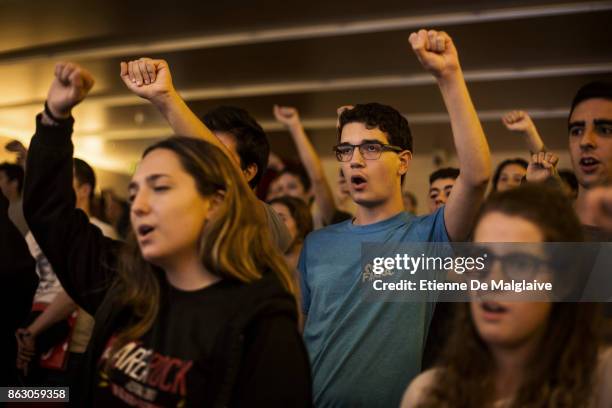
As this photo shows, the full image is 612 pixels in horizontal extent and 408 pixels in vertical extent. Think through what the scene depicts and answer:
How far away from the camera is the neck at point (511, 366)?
1.32 m

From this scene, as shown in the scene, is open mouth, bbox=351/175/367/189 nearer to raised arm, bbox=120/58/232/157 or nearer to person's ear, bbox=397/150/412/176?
person's ear, bbox=397/150/412/176

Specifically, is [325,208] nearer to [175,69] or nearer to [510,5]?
[510,5]

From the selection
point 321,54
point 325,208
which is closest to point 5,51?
point 321,54

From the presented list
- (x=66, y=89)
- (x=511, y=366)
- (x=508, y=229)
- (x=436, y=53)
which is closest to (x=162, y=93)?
(x=66, y=89)

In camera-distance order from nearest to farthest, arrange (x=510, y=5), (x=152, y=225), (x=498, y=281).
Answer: (x=498, y=281)
(x=152, y=225)
(x=510, y=5)

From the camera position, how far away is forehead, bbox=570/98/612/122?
224cm

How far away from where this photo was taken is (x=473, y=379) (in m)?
1.34

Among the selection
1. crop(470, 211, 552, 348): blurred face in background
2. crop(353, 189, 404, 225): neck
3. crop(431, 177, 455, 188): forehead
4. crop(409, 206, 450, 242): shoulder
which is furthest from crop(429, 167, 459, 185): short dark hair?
crop(470, 211, 552, 348): blurred face in background

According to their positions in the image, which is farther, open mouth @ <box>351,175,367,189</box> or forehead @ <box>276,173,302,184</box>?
forehead @ <box>276,173,302,184</box>

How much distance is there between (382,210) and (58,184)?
3.20 ft

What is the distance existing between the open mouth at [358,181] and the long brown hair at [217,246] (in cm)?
57

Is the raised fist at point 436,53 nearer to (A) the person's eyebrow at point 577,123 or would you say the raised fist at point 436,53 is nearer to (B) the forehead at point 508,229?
(B) the forehead at point 508,229

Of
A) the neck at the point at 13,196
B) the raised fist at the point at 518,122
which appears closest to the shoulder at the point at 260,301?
the raised fist at the point at 518,122

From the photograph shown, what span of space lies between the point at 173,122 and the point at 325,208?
168 cm
